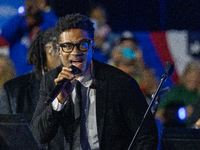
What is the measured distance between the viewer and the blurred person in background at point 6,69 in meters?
3.41

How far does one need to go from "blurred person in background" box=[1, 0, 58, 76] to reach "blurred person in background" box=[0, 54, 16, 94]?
56 mm

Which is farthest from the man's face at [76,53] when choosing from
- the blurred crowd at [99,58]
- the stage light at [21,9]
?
the stage light at [21,9]

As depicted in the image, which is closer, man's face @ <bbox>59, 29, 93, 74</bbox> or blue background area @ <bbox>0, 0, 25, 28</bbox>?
man's face @ <bbox>59, 29, 93, 74</bbox>

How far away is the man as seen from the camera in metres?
1.67

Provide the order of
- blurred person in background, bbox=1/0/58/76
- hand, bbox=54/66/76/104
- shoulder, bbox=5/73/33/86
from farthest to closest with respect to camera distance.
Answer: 1. blurred person in background, bbox=1/0/58/76
2. shoulder, bbox=5/73/33/86
3. hand, bbox=54/66/76/104

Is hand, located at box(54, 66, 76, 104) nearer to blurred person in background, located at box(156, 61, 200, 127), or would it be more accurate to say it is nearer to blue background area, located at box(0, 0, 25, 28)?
blurred person in background, located at box(156, 61, 200, 127)

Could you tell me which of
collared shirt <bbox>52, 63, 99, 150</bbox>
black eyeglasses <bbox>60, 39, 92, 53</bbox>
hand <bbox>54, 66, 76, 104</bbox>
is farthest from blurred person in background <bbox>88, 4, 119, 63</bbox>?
hand <bbox>54, 66, 76, 104</bbox>

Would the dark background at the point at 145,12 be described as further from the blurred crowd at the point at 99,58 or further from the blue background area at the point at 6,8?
the blue background area at the point at 6,8

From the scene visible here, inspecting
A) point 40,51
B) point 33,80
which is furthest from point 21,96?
point 40,51

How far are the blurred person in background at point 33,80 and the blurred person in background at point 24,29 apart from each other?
0.89 ft

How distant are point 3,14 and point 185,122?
237 cm

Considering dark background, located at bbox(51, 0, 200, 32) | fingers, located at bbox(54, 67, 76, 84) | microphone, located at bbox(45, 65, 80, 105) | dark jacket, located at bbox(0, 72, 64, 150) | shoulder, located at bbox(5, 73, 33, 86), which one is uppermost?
dark background, located at bbox(51, 0, 200, 32)

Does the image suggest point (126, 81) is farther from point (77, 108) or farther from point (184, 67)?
point (184, 67)

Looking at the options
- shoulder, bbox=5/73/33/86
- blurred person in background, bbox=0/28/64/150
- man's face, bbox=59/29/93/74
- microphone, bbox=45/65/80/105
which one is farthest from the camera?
shoulder, bbox=5/73/33/86
